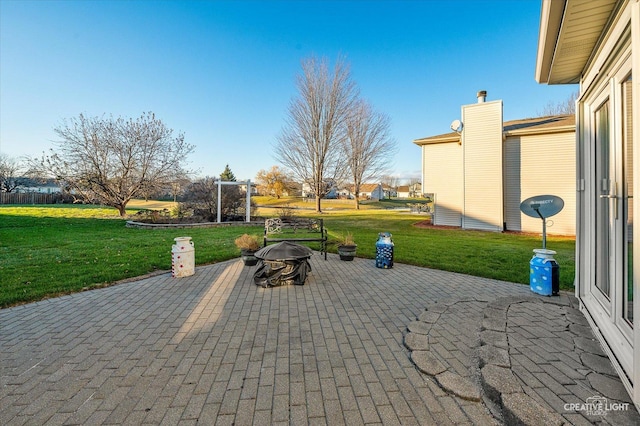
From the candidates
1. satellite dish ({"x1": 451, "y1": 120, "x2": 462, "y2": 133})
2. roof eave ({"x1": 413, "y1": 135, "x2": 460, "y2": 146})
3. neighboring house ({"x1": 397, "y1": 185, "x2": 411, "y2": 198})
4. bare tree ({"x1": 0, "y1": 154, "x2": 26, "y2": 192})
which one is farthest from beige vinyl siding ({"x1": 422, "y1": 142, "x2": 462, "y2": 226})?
neighboring house ({"x1": 397, "y1": 185, "x2": 411, "y2": 198})

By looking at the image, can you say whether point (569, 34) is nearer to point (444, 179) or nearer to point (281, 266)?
point (281, 266)

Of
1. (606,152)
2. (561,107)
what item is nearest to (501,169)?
(606,152)

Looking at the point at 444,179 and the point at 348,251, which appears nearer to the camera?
the point at 348,251

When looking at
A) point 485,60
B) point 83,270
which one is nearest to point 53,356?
point 83,270

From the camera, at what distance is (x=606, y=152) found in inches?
123

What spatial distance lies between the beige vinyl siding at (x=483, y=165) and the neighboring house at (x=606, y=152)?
10.9 metres

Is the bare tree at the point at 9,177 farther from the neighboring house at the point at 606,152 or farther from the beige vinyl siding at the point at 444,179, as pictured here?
the neighboring house at the point at 606,152

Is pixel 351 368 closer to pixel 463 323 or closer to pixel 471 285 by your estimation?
pixel 463 323

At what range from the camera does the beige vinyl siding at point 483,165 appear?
13.6 meters

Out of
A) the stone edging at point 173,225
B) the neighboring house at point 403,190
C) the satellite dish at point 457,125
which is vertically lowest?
the stone edging at point 173,225

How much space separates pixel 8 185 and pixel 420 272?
56876mm

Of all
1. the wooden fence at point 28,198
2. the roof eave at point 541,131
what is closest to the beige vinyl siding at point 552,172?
the roof eave at point 541,131

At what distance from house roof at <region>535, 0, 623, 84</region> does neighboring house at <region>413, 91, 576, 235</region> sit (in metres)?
10.9

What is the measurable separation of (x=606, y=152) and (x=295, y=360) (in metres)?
4.08
